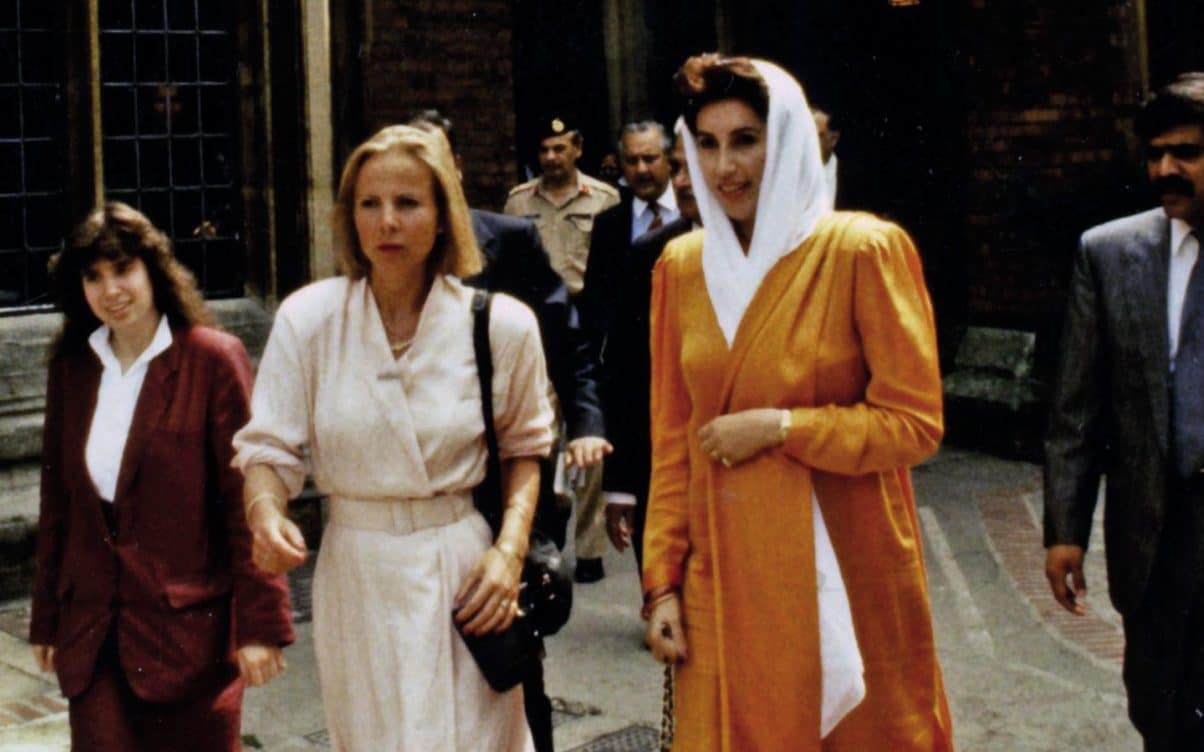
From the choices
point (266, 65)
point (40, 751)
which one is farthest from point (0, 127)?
point (40, 751)

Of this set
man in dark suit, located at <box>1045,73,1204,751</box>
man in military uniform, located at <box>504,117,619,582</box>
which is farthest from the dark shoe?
man in dark suit, located at <box>1045,73,1204,751</box>

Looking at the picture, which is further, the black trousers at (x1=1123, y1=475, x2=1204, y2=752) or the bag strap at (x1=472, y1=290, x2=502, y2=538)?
the black trousers at (x1=1123, y1=475, x2=1204, y2=752)

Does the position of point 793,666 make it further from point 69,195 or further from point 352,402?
point 69,195

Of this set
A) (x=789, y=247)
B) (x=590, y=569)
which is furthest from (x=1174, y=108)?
(x=590, y=569)

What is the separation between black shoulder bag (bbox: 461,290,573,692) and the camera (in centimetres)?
360

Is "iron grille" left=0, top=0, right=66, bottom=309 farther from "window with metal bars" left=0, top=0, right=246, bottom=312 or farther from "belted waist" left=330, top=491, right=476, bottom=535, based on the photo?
"belted waist" left=330, top=491, right=476, bottom=535

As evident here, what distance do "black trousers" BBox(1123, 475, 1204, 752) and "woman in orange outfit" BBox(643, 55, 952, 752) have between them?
2.36 ft

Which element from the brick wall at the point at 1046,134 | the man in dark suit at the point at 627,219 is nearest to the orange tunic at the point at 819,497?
the man in dark suit at the point at 627,219

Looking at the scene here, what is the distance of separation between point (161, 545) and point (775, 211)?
1.84 metres

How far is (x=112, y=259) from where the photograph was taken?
4426 mm

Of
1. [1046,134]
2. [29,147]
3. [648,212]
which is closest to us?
[648,212]

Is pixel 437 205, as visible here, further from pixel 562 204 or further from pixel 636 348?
pixel 562 204

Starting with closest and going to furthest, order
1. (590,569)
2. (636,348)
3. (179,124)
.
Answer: (636,348) < (590,569) < (179,124)

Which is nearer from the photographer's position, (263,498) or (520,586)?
(263,498)
